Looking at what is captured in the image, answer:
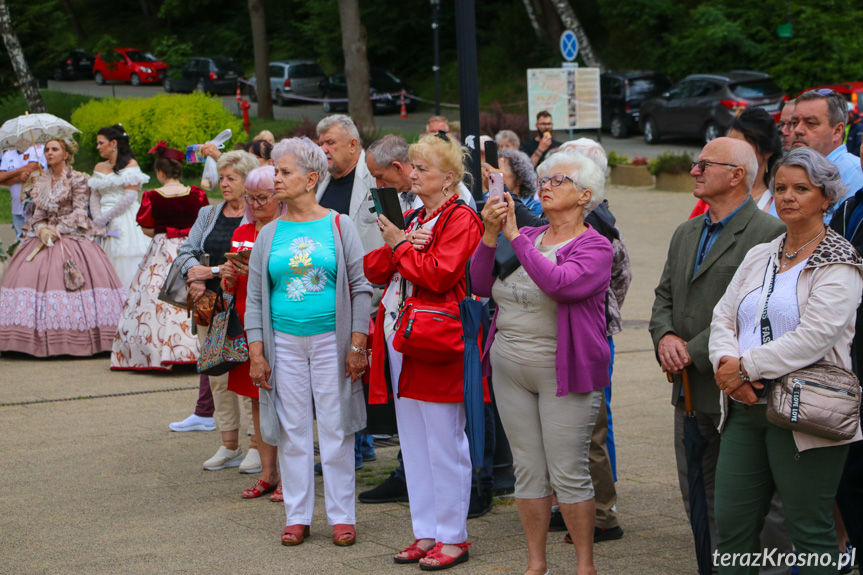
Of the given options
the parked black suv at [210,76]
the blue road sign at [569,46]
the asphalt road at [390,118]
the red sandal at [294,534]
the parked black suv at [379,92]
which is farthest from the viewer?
the parked black suv at [210,76]

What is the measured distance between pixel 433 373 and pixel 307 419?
748mm

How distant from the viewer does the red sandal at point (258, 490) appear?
19.3ft

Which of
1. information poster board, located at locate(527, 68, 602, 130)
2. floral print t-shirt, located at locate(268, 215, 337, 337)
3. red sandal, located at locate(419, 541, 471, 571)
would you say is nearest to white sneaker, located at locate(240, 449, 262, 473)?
floral print t-shirt, located at locate(268, 215, 337, 337)

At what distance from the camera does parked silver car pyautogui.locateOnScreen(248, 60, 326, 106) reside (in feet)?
128

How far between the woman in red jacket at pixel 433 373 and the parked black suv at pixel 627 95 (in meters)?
26.0

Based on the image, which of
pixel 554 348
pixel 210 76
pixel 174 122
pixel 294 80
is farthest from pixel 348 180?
pixel 210 76

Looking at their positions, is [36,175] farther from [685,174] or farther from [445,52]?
[445,52]

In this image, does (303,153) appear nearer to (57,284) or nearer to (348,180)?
(348,180)

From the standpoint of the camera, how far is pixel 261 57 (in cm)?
3188

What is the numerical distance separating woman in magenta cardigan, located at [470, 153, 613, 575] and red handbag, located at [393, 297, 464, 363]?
280 millimetres

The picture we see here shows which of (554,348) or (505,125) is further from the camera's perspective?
(505,125)

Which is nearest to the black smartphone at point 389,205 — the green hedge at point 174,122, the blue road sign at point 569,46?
the blue road sign at point 569,46

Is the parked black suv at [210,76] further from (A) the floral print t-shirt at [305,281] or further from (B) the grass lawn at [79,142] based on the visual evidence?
(A) the floral print t-shirt at [305,281]

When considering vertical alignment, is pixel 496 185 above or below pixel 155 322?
above
